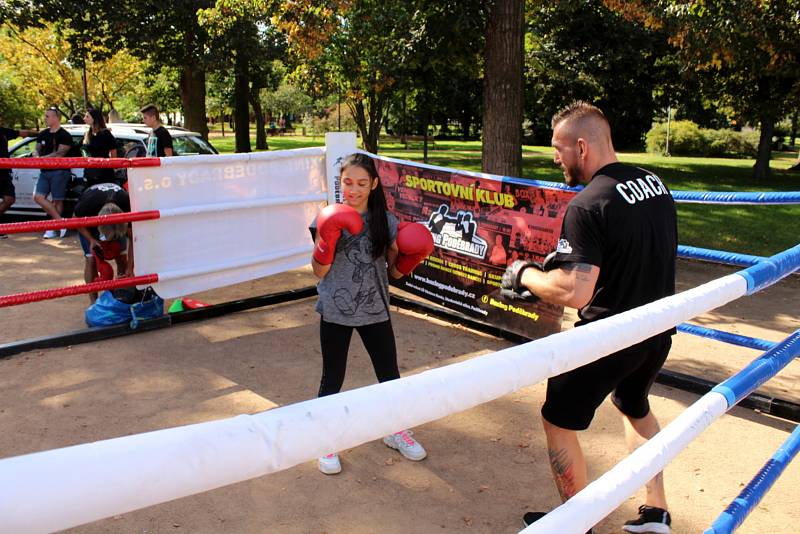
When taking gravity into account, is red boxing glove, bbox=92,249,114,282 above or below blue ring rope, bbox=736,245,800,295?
below

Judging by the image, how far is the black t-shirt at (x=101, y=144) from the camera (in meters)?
9.25

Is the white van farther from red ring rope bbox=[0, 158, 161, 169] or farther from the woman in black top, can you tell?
red ring rope bbox=[0, 158, 161, 169]

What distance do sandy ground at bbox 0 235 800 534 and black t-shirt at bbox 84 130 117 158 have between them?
311 centimetres

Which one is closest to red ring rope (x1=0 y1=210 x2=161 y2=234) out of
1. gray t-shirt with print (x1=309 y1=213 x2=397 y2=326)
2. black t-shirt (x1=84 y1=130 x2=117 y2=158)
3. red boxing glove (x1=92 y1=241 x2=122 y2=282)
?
red boxing glove (x1=92 y1=241 x2=122 y2=282)

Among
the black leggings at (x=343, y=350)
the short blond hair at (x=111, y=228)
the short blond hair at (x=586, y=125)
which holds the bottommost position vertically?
the black leggings at (x=343, y=350)

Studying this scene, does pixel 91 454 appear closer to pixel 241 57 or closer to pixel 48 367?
pixel 48 367

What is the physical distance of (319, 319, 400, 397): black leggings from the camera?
3.69m

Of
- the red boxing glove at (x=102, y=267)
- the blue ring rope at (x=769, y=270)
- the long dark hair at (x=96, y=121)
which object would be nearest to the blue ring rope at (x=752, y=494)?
the blue ring rope at (x=769, y=270)

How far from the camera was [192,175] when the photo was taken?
18.9 ft

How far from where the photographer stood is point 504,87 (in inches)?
320

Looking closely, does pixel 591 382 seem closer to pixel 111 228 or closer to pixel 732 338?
pixel 732 338

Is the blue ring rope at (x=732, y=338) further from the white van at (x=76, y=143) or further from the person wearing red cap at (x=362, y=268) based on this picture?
the white van at (x=76, y=143)

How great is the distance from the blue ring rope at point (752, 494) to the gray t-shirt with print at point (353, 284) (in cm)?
193

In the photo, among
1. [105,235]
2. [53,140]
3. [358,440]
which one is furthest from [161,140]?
[358,440]
